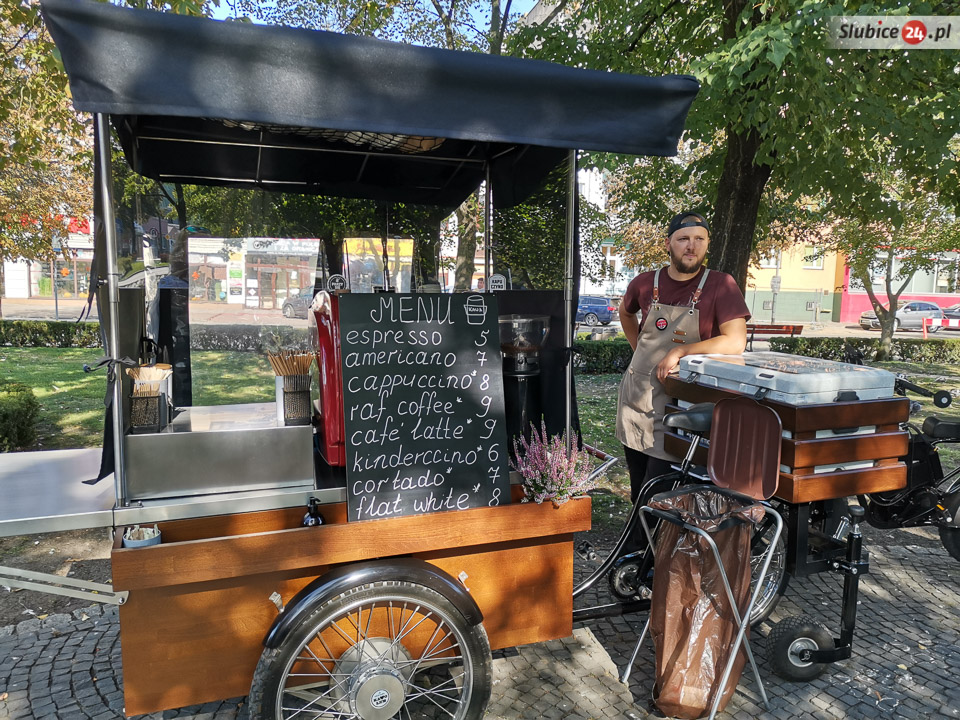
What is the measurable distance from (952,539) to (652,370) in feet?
8.93

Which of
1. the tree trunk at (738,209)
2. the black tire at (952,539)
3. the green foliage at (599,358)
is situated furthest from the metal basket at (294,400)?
the green foliage at (599,358)

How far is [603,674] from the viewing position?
9.62ft

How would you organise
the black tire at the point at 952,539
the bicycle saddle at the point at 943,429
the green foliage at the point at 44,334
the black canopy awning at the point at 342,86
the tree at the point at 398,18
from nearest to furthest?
the black canopy awning at the point at 342,86, the bicycle saddle at the point at 943,429, the black tire at the point at 952,539, the tree at the point at 398,18, the green foliage at the point at 44,334

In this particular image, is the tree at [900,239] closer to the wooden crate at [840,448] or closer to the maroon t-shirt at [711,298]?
the maroon t-shirt at [711,298]

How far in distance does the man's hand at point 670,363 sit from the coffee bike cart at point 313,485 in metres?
0.96

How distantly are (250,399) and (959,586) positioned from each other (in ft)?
14.5

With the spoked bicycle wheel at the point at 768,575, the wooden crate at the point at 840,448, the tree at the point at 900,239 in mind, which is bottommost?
the spoked bicycle wheel at the point at 768,575

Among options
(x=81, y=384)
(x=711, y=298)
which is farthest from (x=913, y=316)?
(x=81, y=384)

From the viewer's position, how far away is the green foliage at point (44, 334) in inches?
623

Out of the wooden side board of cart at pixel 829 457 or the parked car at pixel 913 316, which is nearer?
the wooden side board of cart at pixel 829 457

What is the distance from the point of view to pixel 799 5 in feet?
15.5

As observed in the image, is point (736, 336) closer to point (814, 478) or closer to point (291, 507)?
point (814, 478)

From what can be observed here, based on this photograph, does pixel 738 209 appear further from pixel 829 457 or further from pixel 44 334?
pixel 44 334

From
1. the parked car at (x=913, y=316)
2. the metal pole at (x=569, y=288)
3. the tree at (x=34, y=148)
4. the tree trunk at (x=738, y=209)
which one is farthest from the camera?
the parked car at (x=913, y=316)
